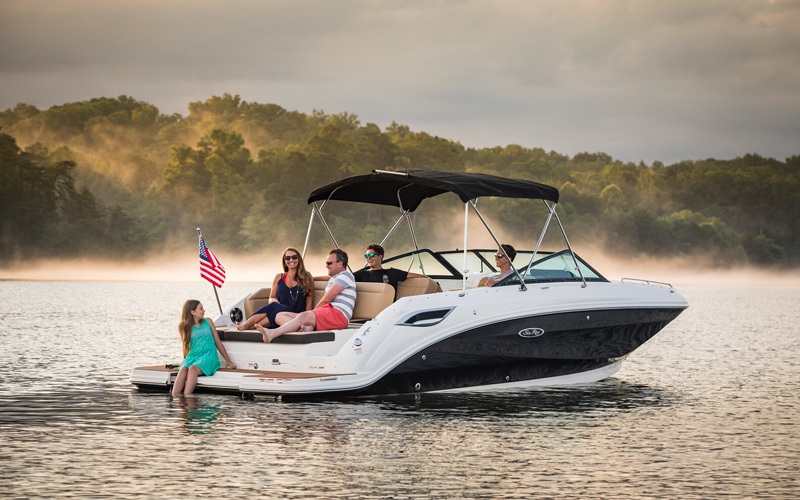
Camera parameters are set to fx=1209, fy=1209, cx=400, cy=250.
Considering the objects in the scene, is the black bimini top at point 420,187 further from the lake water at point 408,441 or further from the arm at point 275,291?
the lake water at point 408,441

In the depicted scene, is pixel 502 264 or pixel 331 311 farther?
pixel 502 264

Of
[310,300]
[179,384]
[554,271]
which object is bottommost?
[179,384]

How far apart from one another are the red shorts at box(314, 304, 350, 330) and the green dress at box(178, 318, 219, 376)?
1.20 metres

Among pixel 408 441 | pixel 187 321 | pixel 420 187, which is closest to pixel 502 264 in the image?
pixel 420 187

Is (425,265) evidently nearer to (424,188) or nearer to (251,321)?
(424,188)

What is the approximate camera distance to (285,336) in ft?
44.0

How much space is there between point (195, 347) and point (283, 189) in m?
86.1

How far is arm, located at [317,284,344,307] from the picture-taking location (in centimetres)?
1370

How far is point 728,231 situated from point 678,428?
96467 millimetres

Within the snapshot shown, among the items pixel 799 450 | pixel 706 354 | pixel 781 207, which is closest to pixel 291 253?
pixel 799 450

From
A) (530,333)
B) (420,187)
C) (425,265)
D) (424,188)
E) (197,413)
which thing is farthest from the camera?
(424,188)

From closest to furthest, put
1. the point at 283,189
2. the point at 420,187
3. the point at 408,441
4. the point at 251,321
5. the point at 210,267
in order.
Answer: the point at 408,441 → the point at 251,321 → the point at 210,267 → the point at 420,187 → the point at 283,189

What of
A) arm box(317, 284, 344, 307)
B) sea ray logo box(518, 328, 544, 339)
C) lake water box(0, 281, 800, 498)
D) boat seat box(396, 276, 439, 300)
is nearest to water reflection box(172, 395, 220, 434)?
lake water box(0, 281, 800, 498)

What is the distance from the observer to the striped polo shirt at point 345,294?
1371 cm
